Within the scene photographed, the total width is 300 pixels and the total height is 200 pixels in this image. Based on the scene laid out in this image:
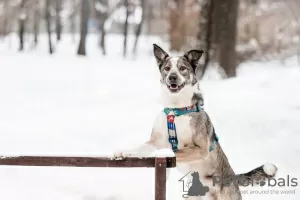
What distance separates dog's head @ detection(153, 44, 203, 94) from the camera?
2.78 meters

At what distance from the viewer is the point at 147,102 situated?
18.5 feet

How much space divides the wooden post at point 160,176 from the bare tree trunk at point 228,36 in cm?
489

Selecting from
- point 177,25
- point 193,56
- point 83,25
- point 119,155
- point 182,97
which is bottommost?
point 119,155

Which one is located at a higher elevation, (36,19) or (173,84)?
(36,19)

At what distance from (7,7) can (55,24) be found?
292 centimetres

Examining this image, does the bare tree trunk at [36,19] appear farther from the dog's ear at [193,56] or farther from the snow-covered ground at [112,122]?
the dog's ear at [193,56]

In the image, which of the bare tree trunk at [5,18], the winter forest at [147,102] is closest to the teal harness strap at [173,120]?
the winter forest at [147,102]

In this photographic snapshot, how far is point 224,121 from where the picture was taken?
5.05m

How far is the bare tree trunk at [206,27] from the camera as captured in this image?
748 cm

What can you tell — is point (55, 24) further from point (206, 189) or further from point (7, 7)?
point (206, 189)

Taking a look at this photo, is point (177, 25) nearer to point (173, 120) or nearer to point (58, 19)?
Result: point (58, 19)

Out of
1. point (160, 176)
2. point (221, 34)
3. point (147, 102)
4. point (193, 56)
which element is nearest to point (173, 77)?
point (193, 56)

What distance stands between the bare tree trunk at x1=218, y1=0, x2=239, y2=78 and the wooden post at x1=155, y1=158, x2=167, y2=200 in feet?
16.0

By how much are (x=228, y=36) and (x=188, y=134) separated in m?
4.93
